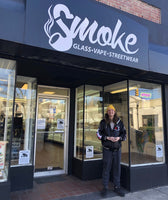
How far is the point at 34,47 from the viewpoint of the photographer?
3.11 metres

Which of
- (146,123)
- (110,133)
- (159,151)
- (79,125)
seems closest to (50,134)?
(79,125)

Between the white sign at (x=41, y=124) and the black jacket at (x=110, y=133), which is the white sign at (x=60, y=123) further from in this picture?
the black jacket at (x=110, y=133)

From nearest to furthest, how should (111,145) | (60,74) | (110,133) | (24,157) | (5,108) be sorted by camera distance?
(5,108)
(111,145)
(110,133)
(24,157)
(60,74)

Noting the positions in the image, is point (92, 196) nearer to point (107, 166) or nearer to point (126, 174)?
point (107, 166)

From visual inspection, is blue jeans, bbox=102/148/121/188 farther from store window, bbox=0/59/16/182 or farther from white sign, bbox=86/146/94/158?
store window, bbox=0/59/16/182

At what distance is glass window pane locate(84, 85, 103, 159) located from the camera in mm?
5490

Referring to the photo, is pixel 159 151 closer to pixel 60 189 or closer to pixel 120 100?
pixel 120 100

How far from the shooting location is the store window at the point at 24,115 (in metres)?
4.68

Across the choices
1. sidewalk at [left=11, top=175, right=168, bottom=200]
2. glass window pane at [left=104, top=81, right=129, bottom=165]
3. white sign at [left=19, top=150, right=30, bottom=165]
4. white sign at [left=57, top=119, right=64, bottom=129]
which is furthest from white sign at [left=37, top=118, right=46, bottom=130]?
glass window pane at [left=104, top=81, right=129, bottom=165]

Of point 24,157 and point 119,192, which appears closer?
point 119,192

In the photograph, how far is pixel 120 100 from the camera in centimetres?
543

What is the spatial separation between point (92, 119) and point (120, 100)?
3.47 feet

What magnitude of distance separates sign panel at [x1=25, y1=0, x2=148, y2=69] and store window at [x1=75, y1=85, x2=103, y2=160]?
2.02 metres

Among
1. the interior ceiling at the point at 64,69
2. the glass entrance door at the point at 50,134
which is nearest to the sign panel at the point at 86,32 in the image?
the interior ceiling at the point at 64,69
